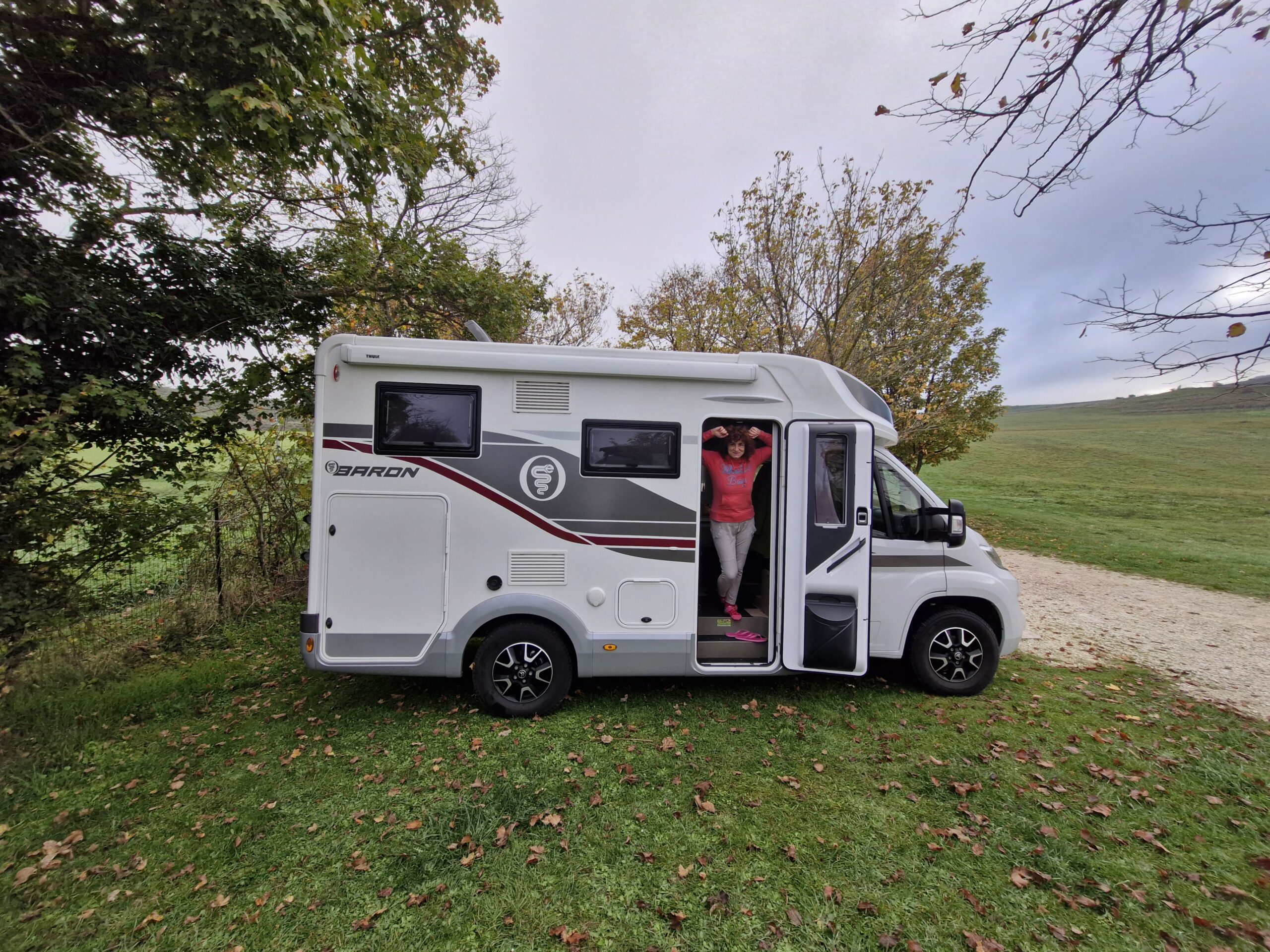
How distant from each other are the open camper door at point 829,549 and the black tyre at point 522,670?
73.7 inches

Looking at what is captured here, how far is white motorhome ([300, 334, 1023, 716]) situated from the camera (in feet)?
12.7

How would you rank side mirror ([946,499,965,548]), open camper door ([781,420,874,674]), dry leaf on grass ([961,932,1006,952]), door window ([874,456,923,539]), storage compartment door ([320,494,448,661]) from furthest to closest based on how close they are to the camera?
door window ([874,456,923,539]), side mirror ([946,499,965,548]), open camper door ([781,420,874,674]), storage compartment door ([320,494,448,661]), dry leaf on grass ([961,932,1006,952])

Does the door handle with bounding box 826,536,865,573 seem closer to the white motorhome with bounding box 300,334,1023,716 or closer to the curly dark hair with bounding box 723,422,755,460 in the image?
the white motorhome with bounding box 300,334,1023,716

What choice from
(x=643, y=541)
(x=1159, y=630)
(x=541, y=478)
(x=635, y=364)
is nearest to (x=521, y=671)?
(x=643, y=541)

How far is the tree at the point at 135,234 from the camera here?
3.82 meters

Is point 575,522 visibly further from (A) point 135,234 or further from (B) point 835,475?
(A) point 135,234

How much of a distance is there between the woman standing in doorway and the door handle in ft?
2.73

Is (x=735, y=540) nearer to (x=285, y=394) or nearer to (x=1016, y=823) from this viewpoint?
(x=1016, y=823)

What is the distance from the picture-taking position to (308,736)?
4.00 m

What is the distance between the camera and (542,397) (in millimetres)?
4055

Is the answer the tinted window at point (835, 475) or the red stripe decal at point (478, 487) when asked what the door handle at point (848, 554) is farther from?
the red stripe decal at point (478, 487)

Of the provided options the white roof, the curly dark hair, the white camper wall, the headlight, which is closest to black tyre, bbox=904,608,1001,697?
the headlight

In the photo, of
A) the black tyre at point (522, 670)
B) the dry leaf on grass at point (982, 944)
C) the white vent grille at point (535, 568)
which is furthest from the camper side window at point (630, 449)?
the dry leaf on grass at point (982, 944)

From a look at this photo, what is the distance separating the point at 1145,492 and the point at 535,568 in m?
31.3
